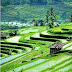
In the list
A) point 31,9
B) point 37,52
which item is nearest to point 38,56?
point 37,52

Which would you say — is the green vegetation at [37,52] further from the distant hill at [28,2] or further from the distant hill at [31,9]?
the distant hill at [28,2]

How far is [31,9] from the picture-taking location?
5118 inches

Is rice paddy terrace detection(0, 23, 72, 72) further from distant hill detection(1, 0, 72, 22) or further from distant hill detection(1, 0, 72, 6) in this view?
distant hill detection(1, 0, 72, 6)

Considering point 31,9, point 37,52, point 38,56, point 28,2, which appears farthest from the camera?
point 28,2

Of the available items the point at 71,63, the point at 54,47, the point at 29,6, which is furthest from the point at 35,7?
the point at 71,63

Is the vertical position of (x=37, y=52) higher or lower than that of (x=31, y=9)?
lower

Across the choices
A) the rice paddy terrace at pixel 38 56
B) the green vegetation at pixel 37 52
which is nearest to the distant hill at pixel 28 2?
the green vegetation at pixel 37 52

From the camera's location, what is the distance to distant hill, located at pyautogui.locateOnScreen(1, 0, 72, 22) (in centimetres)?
11966

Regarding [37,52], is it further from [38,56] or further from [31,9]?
[31,9]

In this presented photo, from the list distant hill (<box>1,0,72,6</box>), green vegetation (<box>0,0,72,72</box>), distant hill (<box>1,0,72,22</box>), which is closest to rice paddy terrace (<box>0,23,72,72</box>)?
green vegetation (<box>0,0,72,72</box>)

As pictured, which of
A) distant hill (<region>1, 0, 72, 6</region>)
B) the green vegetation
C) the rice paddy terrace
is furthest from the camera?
distant hill (<region>1, 0, 72, 6</region>)

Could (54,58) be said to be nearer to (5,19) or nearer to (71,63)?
(71,63)

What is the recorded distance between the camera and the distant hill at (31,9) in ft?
393

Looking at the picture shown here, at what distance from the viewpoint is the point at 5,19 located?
4742 inches
